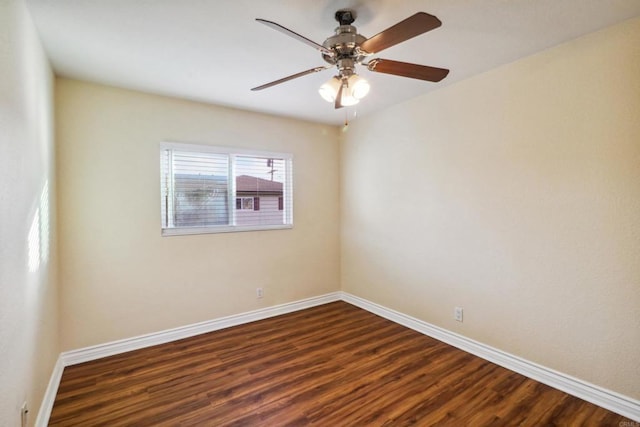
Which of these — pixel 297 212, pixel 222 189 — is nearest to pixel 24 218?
pixel 222 189

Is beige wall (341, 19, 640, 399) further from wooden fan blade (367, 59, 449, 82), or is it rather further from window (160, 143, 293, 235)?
window (160, 143, 293, 235)

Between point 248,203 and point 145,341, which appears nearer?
point 145,341

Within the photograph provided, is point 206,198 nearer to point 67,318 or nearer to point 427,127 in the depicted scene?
point 67,318

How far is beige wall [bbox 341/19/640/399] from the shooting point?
195cm

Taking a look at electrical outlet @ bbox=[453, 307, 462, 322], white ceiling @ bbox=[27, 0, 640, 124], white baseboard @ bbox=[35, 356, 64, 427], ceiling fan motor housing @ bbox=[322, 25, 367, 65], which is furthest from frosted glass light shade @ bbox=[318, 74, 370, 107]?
white baseboard @ bbox=[35, 356, 64, 427]

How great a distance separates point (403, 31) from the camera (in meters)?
1.45

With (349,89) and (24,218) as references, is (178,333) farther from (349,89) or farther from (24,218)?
(349,89)

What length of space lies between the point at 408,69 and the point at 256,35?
99 centimetres

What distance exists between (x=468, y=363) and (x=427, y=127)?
2.20 metres

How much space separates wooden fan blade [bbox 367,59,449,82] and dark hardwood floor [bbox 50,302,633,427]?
2136mm

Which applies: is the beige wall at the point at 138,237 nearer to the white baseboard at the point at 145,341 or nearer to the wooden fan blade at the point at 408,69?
the white baseboard at the point at 145,341

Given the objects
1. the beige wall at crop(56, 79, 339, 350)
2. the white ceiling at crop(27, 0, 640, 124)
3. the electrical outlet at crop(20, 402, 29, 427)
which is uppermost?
the white ceiling at crop(27, 0, 640, 124)

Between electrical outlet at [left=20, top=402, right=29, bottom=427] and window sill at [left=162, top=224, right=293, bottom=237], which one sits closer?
electrical outlet at [left=20, top=402, right=29, bottom=427]

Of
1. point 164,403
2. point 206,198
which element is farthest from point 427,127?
point 164,403
